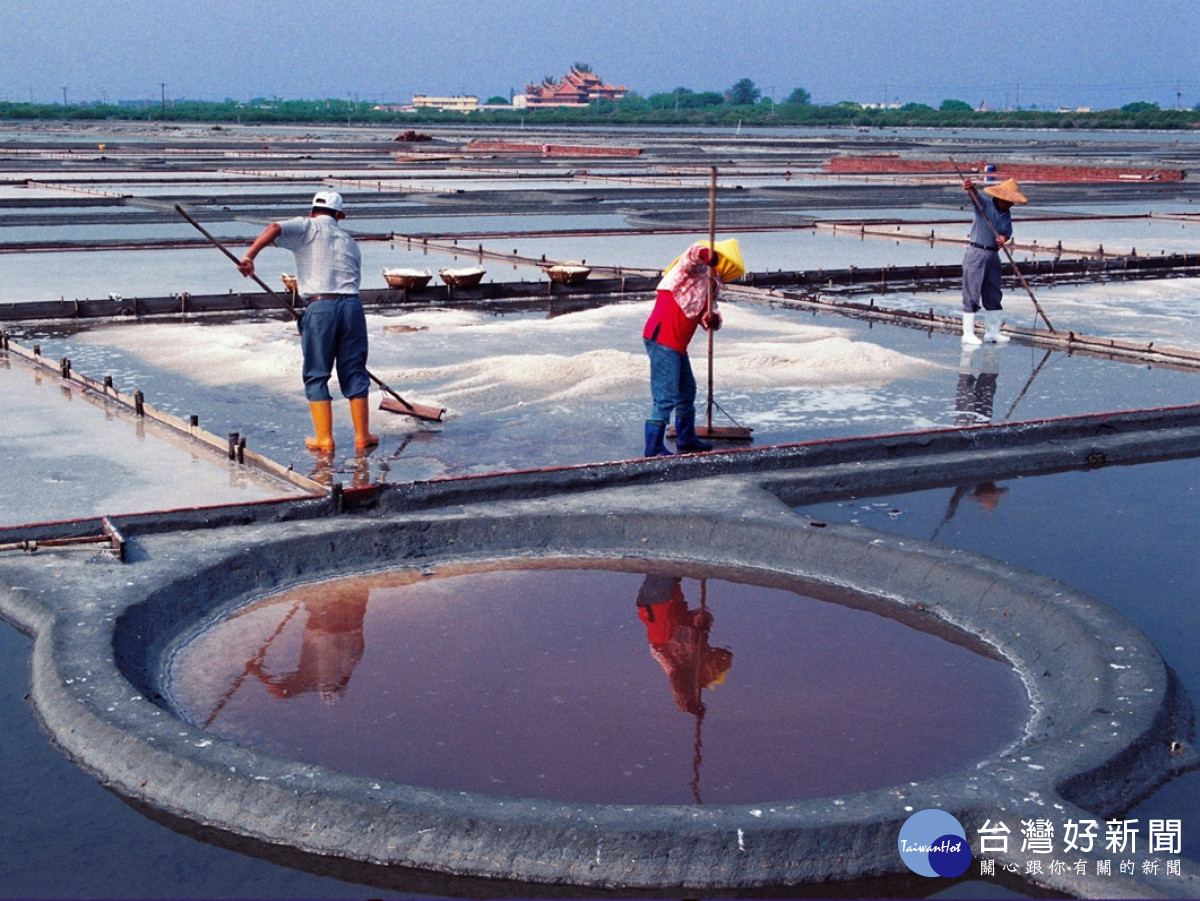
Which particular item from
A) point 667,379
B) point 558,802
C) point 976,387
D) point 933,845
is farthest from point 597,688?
point 976,387

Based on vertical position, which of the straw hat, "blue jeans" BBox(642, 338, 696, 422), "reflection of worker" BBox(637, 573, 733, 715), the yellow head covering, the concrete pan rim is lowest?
"reflection of worker" BBox(637, 573, 733, 715)

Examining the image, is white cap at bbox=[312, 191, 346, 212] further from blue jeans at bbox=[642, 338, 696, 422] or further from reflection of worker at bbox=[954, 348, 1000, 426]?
reflection of worker at bbox=[954, 348, 1000, 426]

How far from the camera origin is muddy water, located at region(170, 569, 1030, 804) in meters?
4.03

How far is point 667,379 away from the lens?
6793 millimetres

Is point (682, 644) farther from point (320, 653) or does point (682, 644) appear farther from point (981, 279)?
point (981, 279)

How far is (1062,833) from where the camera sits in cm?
362

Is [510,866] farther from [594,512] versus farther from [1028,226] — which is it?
[1028,226]

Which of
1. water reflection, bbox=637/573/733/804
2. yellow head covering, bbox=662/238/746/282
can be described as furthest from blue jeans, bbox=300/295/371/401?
water reflection, bbox=637/573/733/804

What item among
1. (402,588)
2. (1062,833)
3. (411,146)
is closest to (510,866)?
(1062,833)

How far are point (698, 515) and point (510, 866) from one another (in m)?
2.70

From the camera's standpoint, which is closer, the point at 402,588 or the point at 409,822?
the point at 409,822

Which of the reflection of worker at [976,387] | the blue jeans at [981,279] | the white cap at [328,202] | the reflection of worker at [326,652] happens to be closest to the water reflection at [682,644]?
the reflection of worker at [326,652]

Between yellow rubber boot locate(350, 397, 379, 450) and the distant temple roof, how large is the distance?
523 ft

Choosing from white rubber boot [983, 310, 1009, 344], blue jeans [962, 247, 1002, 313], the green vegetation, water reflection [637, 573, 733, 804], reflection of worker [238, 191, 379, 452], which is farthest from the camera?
the green vegetation
